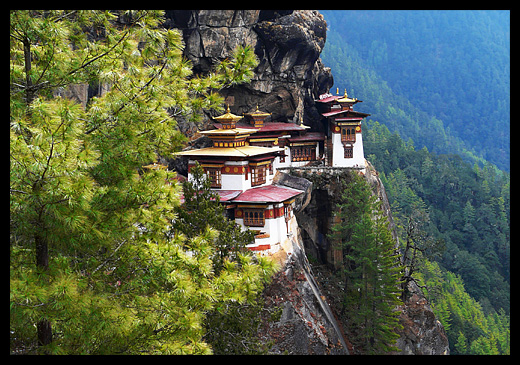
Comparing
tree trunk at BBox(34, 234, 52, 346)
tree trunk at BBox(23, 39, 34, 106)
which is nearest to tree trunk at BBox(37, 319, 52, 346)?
tree trunk at BBox(34, 234, 52, 346)

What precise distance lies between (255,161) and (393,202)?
38.7 metres

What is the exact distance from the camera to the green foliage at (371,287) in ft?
78.7

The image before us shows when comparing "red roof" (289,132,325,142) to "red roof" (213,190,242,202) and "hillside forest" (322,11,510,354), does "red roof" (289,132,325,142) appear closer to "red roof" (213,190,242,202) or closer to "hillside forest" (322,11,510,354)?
"hillside forest" (322,11,510,354)

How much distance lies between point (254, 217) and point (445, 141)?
8858cm

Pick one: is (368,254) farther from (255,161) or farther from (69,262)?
(69,262)

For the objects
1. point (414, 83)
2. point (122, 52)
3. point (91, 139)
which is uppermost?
point (414, 83)

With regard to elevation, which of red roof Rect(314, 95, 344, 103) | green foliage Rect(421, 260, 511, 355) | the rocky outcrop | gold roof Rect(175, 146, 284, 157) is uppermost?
red roof Rect(314, 95, 344, 103)

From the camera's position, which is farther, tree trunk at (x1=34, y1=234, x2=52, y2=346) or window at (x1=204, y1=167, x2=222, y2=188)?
window at (x1=204, y1=167, x2=222, y2=188)

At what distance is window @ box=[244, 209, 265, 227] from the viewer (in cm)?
2234

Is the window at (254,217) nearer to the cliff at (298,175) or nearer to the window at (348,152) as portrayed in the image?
the cliff at (298,175)

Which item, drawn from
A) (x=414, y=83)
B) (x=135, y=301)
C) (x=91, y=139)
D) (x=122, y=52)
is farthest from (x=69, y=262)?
(x=414, y=83)

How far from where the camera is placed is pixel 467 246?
5688 centimetres

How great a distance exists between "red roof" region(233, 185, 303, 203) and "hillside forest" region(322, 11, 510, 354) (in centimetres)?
970

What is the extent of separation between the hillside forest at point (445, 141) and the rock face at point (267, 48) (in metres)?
11.8
